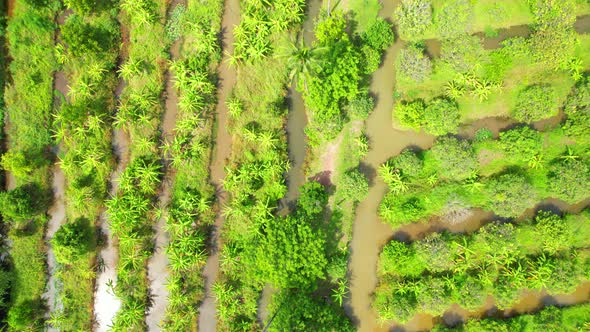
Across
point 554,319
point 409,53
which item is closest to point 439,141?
point 409,53

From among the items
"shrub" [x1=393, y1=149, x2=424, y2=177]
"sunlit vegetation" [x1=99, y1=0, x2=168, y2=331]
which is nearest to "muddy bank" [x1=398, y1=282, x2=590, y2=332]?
"shrub" [x1=393, y1=149, x2=424, y2=177]

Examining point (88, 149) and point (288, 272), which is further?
point (88, 149)

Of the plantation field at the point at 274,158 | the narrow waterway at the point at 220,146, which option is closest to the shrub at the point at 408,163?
the plantation field at the point at 274,158

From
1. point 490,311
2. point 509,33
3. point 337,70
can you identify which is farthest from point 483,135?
point 490,311

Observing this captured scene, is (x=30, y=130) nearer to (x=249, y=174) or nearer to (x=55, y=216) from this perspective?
(x=55, y=216)

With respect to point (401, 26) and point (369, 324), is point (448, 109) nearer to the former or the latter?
point (401, 26)

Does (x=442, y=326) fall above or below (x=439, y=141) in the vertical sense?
below
